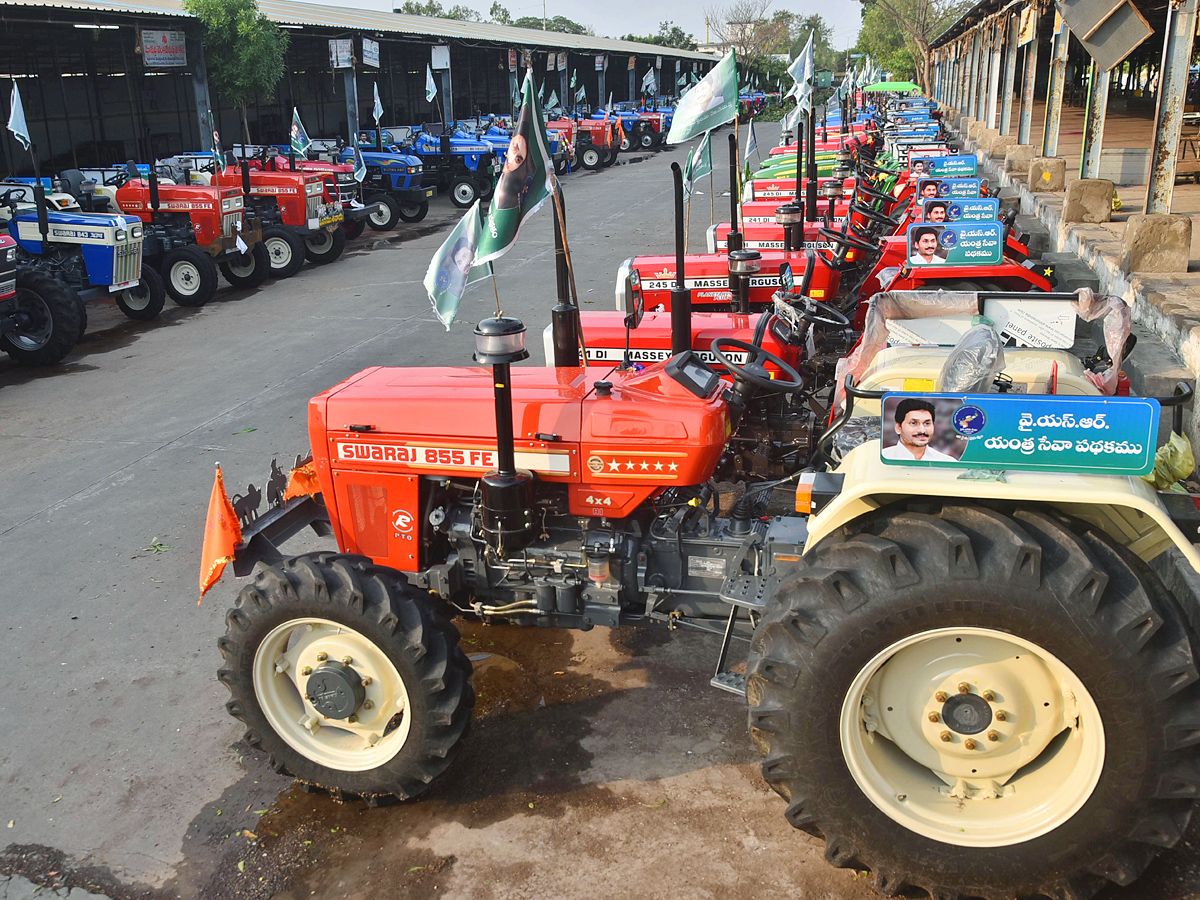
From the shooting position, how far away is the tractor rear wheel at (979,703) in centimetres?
234

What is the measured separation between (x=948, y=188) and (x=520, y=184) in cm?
673

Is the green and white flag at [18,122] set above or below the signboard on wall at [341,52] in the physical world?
below

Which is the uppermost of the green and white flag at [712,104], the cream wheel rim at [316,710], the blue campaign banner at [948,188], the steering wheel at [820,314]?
the green and white flag at [712,104]

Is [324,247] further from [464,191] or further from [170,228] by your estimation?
[464,191]

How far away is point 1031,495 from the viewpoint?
244cm

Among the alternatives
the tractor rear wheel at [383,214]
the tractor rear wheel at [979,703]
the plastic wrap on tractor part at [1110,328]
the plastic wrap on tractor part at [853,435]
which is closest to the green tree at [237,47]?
the tractor rear wheel at [383,214]

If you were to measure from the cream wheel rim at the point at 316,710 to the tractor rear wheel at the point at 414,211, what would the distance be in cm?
1597

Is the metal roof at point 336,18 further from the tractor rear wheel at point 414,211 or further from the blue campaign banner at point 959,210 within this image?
the blue campaign banner at point 959,210

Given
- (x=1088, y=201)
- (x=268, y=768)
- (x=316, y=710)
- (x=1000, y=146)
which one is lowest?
(x=268, y=768)

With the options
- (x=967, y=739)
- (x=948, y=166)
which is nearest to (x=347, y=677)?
(x=967, y=739)

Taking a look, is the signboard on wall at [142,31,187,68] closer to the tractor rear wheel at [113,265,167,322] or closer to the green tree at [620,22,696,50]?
the tractor rear wheel at [113,265,167,322]

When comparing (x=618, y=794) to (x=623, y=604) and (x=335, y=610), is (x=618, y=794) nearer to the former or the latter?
(x=623, y=604)

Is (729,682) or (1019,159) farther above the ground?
(1019,159)

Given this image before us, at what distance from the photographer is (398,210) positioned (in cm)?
1758
